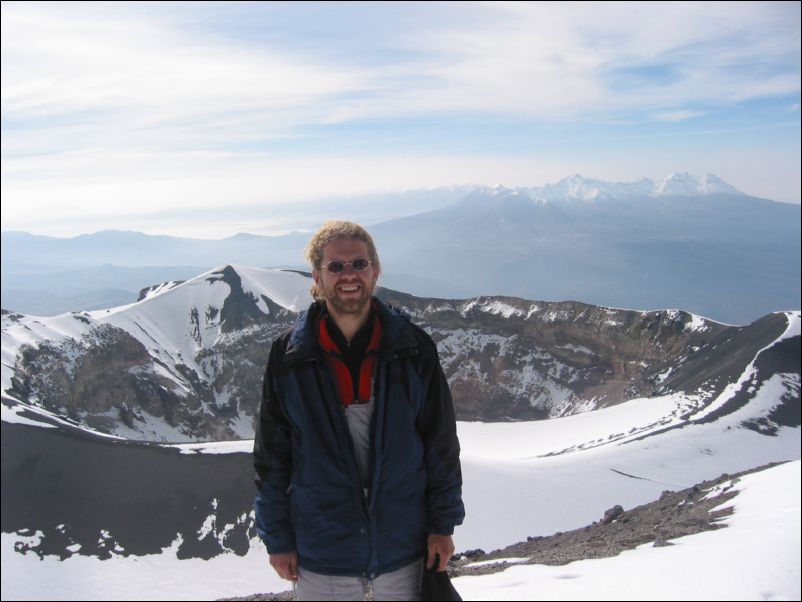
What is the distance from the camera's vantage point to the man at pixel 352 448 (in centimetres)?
403

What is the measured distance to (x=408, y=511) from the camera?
13.5 ft

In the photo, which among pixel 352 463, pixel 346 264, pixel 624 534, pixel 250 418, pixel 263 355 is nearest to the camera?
pixel 352 463

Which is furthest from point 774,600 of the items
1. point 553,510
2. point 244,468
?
point 244,468

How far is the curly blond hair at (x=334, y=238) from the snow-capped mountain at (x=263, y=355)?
48.7 meters

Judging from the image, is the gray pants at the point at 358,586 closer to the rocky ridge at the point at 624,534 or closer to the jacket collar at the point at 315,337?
the jacket collar at the point at 315,337

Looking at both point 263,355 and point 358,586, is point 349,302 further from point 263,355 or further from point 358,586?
point 263,355

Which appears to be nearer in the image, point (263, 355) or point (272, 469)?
point (272, 469)

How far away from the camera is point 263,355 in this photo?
258 ft

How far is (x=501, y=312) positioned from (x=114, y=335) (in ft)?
156

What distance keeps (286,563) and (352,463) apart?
0.88m

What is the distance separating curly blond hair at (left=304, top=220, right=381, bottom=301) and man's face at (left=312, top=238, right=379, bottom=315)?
35 mm

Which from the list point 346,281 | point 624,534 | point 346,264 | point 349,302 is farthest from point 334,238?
point 624,534

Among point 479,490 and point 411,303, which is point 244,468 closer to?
point 479,490

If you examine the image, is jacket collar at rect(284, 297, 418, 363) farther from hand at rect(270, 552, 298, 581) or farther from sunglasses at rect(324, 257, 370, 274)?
hand at rect(270, 552, 298, 581)
